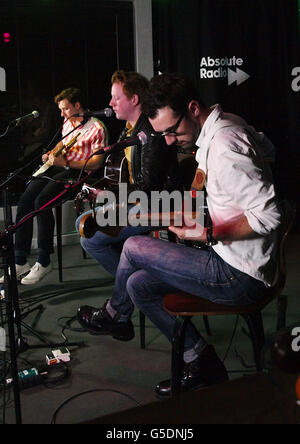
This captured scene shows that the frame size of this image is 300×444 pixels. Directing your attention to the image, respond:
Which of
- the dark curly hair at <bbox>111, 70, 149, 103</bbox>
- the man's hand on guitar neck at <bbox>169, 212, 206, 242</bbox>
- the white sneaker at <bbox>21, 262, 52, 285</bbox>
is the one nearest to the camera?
the man's hand on guitar neck at <bbox>169, 212, 206, 242</bbox>

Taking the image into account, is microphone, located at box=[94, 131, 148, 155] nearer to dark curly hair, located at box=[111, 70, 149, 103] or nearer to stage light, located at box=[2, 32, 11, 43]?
dark curly hair, located at box=[111, 70, 149, 103]

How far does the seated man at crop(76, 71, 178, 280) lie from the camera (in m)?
2.50

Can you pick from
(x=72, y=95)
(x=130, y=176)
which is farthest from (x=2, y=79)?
(x=130, y=176)

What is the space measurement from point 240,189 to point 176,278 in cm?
41

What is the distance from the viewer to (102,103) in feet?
15.8

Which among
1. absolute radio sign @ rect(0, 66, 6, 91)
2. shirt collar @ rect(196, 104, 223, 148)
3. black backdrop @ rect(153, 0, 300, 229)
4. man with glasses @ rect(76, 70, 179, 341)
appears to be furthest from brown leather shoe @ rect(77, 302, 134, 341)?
absolute radio sign @ rect(0, 66, 6, 91)

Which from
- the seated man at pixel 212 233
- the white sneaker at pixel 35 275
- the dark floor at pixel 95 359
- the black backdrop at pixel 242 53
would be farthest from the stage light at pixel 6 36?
the seated man at pixel 212 233

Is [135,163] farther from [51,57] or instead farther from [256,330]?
[51,57]

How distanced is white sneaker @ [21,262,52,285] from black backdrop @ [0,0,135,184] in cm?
138

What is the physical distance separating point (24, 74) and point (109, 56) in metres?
0.85

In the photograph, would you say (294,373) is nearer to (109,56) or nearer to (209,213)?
(209,213)

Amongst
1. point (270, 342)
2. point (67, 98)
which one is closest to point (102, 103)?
point (67, 98)

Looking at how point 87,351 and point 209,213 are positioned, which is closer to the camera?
point 209,213

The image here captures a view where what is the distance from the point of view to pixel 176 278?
1.70 m
